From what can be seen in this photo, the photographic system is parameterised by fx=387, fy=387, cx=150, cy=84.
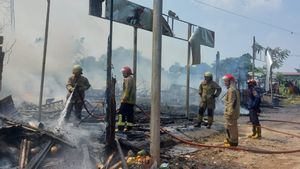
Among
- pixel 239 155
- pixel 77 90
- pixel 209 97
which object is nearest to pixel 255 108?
pixel 209 97

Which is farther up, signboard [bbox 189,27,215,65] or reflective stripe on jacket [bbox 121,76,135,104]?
signboard [bbox 189,27,215,65]

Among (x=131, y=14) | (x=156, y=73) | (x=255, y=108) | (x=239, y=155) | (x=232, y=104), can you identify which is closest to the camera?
(x=156, y=73)

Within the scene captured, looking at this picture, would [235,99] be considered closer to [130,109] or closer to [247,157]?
[247,157]

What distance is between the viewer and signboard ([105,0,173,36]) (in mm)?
12391

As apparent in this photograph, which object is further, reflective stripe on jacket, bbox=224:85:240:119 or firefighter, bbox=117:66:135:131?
firefighter, bbox=117:66:135:131

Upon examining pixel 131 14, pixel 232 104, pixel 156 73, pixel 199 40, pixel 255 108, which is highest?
pixel 131 14

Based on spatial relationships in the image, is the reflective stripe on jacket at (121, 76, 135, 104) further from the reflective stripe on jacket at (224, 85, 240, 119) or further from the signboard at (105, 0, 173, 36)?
the reflective stripe on jacket at (224, 85, 240, 119)

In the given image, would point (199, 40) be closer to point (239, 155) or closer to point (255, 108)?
point (255, 108)

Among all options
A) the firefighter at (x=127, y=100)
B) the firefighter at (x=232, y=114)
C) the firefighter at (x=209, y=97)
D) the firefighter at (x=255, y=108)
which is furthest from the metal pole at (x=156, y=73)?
the firefighter at (x=209, y=97)

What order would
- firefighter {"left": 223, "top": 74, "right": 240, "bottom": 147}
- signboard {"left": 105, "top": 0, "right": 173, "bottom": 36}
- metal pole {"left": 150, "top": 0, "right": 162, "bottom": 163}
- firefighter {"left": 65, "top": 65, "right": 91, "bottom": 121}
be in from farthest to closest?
1. signboard {"left": 105, "top": 0, "right": 173, "bottom": 36}
2. firefighter {"left": 65, "top": 65, "right": 91, "bottom": 121}
3. firefighter {"left": 223, "top": 74, "right": 240, "bottom": 147}
4. metal pole {"left": 150, "top": 0, "right": 162, "bottom": 163}

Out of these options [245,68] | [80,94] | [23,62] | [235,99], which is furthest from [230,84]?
[245,68]

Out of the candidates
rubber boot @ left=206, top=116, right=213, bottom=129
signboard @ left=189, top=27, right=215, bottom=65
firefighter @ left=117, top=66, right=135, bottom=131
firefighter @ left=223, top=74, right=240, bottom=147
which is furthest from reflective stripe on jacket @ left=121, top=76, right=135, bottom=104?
signboard @ left=189, top=27, right=215, bottom=65

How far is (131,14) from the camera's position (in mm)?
12977

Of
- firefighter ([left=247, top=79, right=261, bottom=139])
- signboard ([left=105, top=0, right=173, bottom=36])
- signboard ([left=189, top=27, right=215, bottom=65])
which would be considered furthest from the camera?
signboard ([left=189, top=27, right=215, bottom=65])
